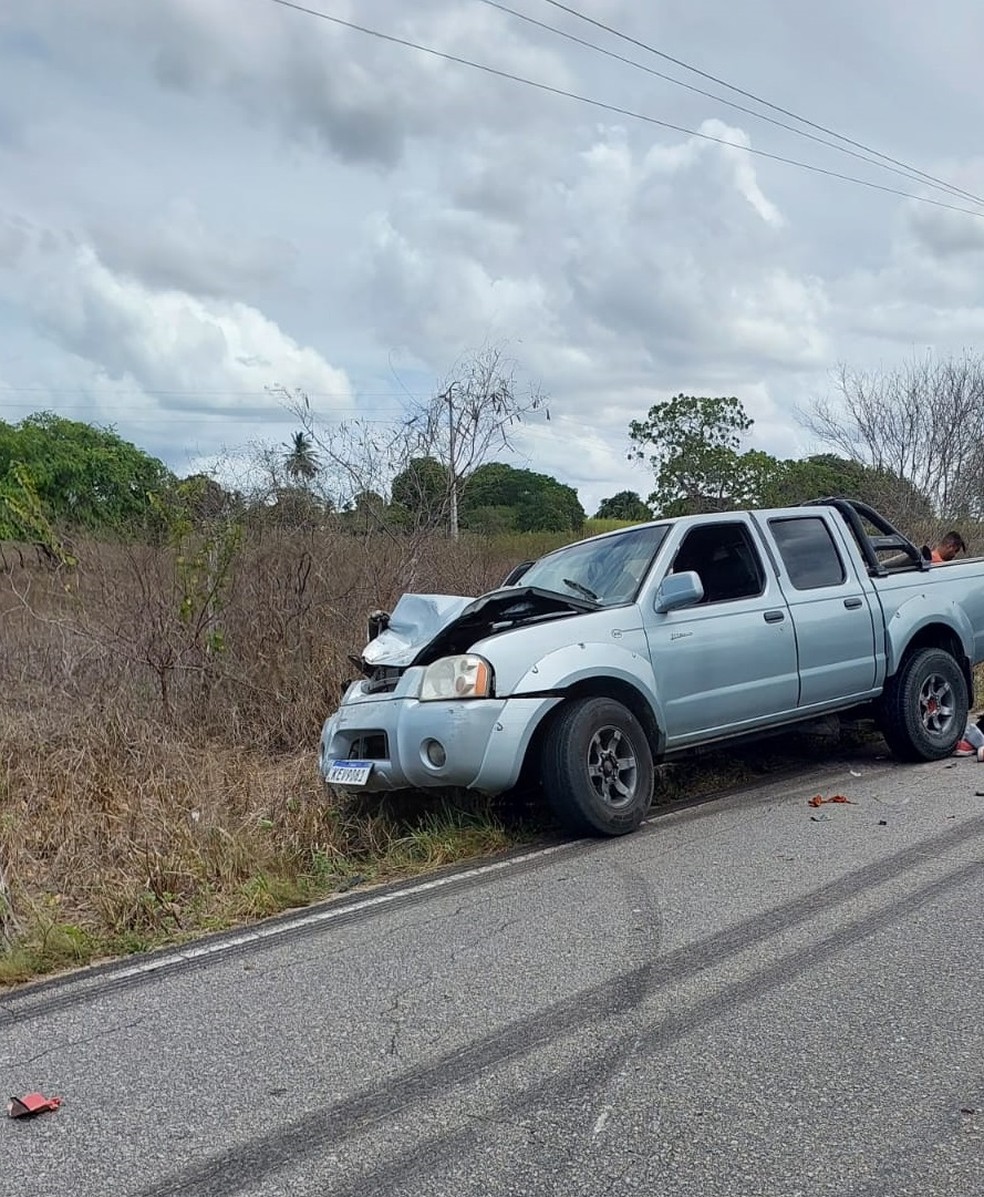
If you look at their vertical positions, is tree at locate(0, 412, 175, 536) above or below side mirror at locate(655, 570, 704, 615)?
above

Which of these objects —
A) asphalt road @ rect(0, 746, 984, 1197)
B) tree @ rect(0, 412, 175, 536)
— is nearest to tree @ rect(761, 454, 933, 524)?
asphalt road @ rect(0, 746, 984, 1197)

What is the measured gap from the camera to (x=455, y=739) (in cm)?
590

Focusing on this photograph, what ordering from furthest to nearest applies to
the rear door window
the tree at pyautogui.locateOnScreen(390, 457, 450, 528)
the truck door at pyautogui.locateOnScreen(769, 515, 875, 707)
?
the tree at pyautogui.locateOnScreen(390, 457, 450, 528) < the rear door window < the truck door at pyautogui.locateOnScreen(769, 515, 875, 707)

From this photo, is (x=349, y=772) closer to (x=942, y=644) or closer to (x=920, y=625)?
(x=920, y=625)

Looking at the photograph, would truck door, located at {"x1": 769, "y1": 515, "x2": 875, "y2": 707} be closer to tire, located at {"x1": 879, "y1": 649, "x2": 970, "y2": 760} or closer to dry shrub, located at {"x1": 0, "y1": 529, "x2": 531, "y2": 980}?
tire, located at {"x1": 879, "y1": 649, "x2": 970, "y2": 760}

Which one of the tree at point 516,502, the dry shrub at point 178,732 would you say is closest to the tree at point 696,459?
the tree at point 516,502

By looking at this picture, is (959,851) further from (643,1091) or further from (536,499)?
(536,499)

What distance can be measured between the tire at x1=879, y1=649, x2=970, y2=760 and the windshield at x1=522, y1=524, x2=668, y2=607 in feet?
7.40

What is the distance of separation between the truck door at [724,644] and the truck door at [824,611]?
0.15 m

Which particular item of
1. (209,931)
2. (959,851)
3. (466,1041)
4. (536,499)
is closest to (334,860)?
(209,931)

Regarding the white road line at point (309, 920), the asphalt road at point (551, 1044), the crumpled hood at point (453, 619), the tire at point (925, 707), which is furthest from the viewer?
the tire at point (925, 707)

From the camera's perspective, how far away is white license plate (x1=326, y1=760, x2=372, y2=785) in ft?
20.4

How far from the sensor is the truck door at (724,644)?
6695mm

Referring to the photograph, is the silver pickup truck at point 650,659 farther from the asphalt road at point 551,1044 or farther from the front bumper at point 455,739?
the asphalt road at point 551,1044
